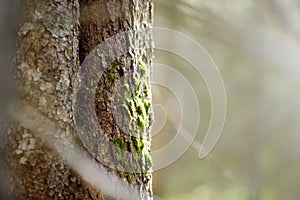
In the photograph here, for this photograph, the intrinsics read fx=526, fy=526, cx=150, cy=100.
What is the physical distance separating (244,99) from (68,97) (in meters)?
1.77

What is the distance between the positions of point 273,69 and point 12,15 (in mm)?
1661

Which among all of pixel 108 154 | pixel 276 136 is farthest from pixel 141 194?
pixel 276 136

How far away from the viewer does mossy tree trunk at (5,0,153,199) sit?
80 centimetres

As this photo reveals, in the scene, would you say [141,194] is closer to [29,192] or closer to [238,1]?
[29,192]

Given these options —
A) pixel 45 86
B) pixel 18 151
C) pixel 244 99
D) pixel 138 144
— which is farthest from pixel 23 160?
pixel 244 99

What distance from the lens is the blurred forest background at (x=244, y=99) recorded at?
2.10 m

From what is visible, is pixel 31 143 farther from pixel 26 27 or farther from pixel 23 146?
pixel 26 27

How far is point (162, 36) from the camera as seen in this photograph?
66.1 inches

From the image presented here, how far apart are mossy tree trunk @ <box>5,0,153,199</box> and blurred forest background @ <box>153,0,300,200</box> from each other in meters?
1.05

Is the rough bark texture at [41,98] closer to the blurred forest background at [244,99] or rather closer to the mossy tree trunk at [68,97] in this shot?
the mossy tree trunk at [68,97]

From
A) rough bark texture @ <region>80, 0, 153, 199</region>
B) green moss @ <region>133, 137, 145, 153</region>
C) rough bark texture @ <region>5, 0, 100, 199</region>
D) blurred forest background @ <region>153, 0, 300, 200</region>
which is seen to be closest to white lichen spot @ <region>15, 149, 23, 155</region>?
rough bark texture @ <region>5, 0, 100, 199</region>

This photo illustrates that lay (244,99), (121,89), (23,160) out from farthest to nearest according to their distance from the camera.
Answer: (244,99)
(121,89)
(23,160)

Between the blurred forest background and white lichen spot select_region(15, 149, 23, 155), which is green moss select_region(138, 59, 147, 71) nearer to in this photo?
white lichen spot select_region(15, 149, 23, 155)

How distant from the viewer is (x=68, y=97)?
2.69 ft
